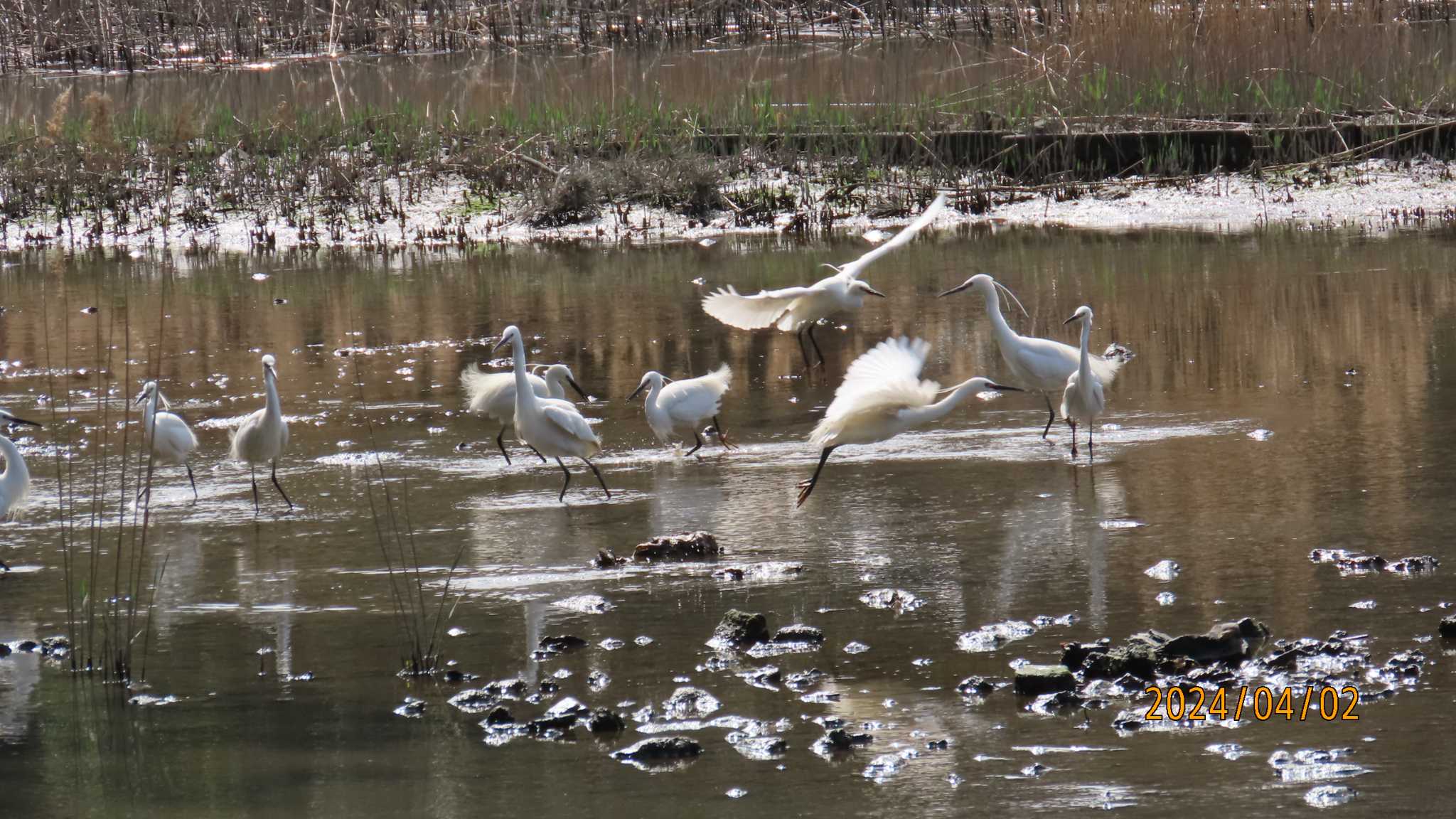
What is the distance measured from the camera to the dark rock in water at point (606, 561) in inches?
262

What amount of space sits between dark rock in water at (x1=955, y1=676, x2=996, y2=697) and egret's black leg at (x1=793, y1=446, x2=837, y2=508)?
98.6 inches

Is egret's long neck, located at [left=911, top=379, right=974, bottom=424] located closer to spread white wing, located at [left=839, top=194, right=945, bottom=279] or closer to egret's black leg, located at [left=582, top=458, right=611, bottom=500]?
egret's black leg, located at [left=582, top=458, right=611, bottom=500]

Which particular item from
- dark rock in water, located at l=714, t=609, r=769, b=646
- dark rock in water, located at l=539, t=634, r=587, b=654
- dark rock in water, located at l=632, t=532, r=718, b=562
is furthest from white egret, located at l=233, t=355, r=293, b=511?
dark rock in water, located at l=714, t=609, r=769, b=646

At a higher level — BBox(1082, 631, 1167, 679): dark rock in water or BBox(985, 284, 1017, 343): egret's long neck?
BBox(985, 284, 1017, 343): egret's long neck

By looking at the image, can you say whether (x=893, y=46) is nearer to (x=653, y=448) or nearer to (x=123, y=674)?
(x=653, y=448)

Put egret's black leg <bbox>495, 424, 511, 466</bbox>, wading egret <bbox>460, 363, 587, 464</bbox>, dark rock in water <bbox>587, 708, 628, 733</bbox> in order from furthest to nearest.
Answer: egret's black leg <bbox>495, 424, 511, 466</bbox> → wading egret <bbox>460, 363, 587, 464</bbox> → dark rock in water <bbox>587, 708, 628, 733</bbox>

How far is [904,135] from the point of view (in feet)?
59.6

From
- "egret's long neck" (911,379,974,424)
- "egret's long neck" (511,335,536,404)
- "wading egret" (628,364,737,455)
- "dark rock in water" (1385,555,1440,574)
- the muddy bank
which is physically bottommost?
"dark rock in water" (1385,555,1440,574)

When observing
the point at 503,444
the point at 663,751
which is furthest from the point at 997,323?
the point at 663,751

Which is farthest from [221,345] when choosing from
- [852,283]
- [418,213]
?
[418,213]

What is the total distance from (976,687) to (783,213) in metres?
13.0

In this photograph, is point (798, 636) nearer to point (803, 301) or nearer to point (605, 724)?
point (605, 724)

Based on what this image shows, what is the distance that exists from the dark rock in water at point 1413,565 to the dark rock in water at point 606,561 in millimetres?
2790

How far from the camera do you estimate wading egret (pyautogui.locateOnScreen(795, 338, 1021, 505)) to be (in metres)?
7.25
